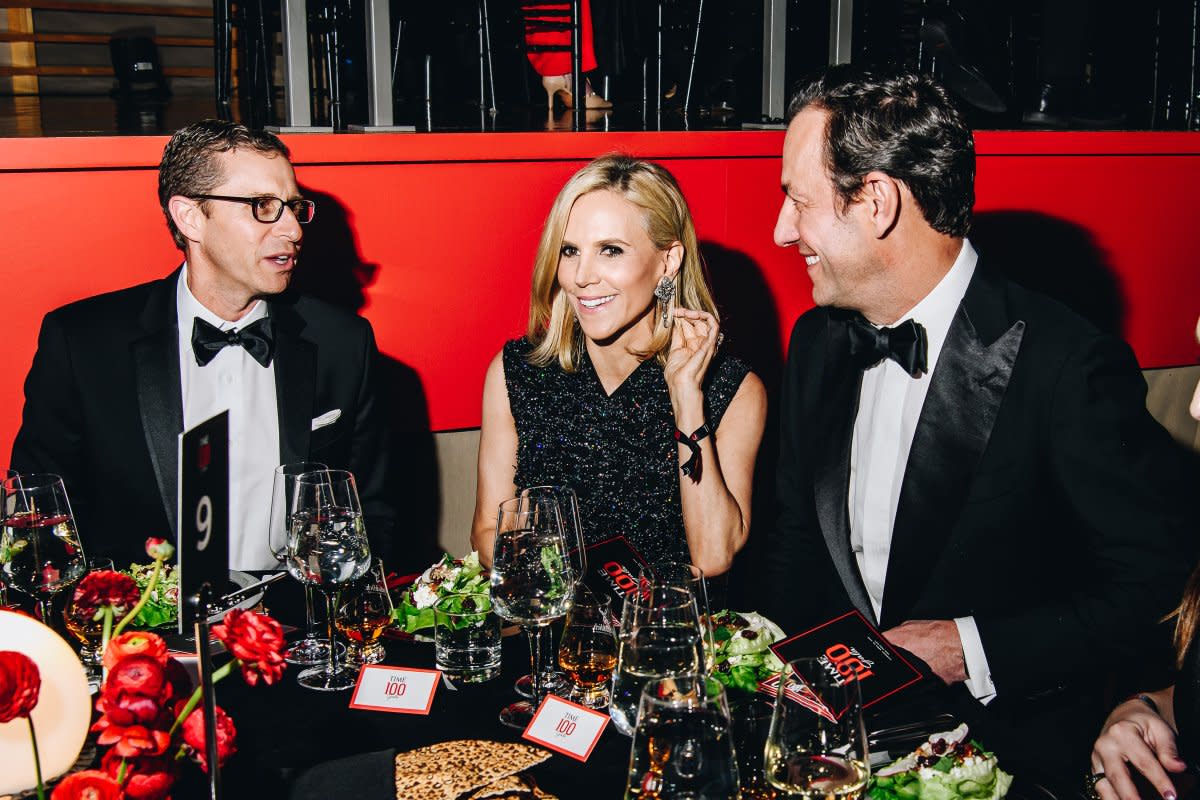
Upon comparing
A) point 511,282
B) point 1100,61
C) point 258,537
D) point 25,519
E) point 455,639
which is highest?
point 1100,61

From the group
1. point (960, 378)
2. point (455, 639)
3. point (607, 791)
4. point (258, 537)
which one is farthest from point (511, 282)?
point (607, 791)

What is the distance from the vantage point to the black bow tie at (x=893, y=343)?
2.28 m

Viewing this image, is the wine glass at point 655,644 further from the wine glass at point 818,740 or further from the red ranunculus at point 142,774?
the red ranunculus at point 142,774

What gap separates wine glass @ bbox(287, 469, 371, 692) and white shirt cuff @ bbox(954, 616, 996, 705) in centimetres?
114

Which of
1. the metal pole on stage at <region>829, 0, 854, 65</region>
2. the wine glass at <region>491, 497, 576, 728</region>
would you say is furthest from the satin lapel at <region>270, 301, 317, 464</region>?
the metal pole on stage at <region>829, 0, 854, 65</region>

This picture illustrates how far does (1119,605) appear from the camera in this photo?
6.72 ft

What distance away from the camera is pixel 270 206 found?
285 cm

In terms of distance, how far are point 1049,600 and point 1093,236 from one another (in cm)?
254

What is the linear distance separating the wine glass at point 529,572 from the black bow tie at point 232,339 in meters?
1.46

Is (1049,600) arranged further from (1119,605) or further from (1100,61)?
(1100,61)

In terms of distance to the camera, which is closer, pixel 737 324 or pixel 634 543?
pixel 634 543

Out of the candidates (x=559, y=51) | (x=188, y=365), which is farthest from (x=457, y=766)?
(x=559, y=51)

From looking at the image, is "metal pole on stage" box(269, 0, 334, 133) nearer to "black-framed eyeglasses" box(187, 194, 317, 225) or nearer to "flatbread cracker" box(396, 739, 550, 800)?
"black-framed eyeglasses" box(187, 194, 317, 225)

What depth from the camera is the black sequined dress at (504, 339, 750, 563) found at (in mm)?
2887
